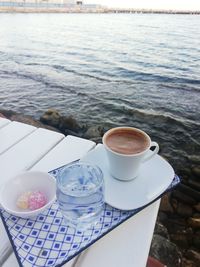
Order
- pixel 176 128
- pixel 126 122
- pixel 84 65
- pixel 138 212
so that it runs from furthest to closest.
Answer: pixel 84 65 → pixel 126 122 → pixel 176 128 → pixel 138 212

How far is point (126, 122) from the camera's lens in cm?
471

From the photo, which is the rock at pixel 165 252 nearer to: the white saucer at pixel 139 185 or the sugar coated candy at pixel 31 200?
the white saucer at pixel 139 185

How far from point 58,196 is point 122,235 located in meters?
0.19

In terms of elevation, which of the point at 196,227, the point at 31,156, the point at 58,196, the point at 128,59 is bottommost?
the point at 128,59

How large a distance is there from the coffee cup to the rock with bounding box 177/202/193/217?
183 cm

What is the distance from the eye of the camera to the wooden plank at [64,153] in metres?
0.90

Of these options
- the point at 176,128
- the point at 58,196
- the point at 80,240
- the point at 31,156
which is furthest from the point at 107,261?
the point at 176,128

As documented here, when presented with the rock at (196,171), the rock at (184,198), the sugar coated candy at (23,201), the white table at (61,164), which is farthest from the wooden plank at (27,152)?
the rock at (196,171)

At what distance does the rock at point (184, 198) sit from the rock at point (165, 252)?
932 mm

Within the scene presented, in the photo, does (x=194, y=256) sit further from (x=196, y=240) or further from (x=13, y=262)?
(x=13, y=262)

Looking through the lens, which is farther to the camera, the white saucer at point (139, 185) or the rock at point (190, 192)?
the rock at point (190, 192)

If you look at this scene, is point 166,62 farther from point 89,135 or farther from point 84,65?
Answer: point 89,135

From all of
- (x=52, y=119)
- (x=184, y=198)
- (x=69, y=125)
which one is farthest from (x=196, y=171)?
(x=52, y=119)

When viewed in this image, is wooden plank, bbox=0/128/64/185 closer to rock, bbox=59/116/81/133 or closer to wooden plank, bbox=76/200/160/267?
wooden plank, bbox=76/200/160/267
